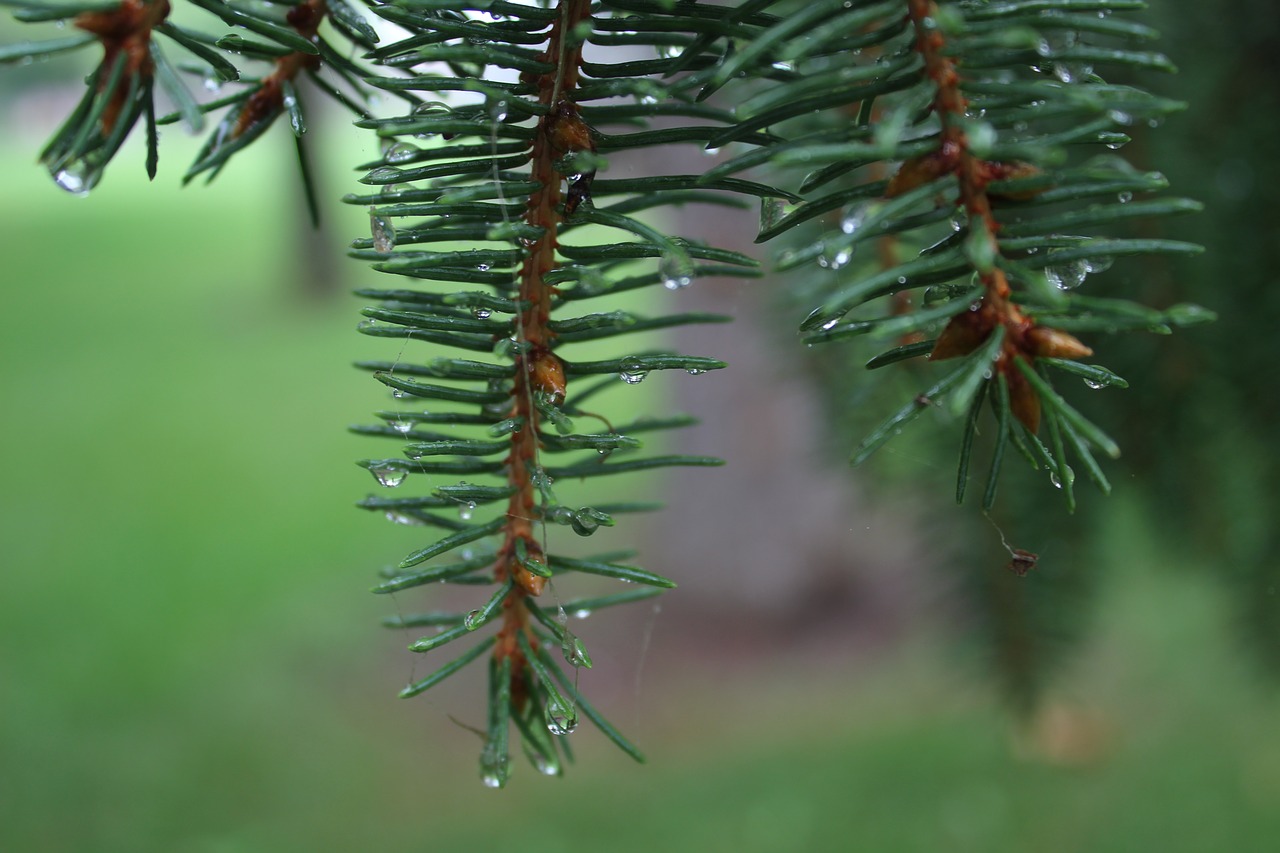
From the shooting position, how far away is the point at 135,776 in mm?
2857

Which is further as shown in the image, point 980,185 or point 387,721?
point 387,721

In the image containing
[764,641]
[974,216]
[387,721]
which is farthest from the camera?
[764,641]

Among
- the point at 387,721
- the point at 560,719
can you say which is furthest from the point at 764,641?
the point at 560,719

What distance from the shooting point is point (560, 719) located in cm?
49

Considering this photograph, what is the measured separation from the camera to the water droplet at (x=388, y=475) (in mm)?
489

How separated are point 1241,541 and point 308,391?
6021mm

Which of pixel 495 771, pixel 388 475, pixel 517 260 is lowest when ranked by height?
pixel 495 771

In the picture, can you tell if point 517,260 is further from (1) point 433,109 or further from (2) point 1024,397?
(2) point 1024,397

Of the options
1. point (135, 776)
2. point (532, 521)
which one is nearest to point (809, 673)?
point (135, 776)

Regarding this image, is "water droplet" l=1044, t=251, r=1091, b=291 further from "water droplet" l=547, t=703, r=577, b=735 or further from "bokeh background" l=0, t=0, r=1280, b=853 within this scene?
"bokeh background" l=0, t=0, r=1280, b=853

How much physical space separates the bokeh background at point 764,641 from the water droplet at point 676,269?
60 centimetres

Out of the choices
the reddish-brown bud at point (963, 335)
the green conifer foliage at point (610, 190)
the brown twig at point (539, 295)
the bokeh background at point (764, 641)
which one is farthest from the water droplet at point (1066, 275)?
the bokeh background at point (764, 641)

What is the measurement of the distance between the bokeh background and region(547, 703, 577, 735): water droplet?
69cm

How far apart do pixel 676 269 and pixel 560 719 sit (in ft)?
0.76
